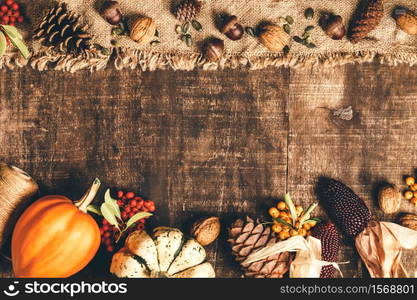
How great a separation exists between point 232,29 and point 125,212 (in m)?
0.81

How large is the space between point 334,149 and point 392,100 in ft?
0.99

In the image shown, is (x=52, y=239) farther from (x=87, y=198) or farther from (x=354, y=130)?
(x=354, y=130)

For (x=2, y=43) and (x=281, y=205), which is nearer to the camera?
(x=2, y=43)

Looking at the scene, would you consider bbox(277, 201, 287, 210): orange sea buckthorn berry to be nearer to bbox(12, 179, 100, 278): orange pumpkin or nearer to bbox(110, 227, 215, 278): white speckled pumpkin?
bbox(110, 227, 215, 278): white speckled pumpkin

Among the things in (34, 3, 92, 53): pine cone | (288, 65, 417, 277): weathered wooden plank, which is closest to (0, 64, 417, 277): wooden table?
(288, 65, 417, 277): weathered wooden plank

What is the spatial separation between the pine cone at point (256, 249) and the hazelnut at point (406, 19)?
94 centimetres

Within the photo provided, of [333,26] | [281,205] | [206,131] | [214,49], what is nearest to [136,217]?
[206,131]

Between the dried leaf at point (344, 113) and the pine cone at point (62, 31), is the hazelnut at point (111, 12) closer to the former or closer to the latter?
the pine cone at point (62, 31)

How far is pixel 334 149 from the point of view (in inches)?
70.2

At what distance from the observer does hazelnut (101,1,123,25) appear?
168cm

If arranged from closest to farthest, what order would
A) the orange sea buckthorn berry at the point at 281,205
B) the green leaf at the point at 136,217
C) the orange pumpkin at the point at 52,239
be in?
the orange pumpkin at the point at 52,239 → the green leaf at the point at 136,217 → the orange sea buckthorn berry at the point at 281,205

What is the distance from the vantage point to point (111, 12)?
1.68 meters

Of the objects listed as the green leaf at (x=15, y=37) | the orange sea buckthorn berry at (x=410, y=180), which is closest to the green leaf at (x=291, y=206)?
the orange sea buckthorn berry at (x=410, y=180)

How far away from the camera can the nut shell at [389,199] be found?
175 cm
